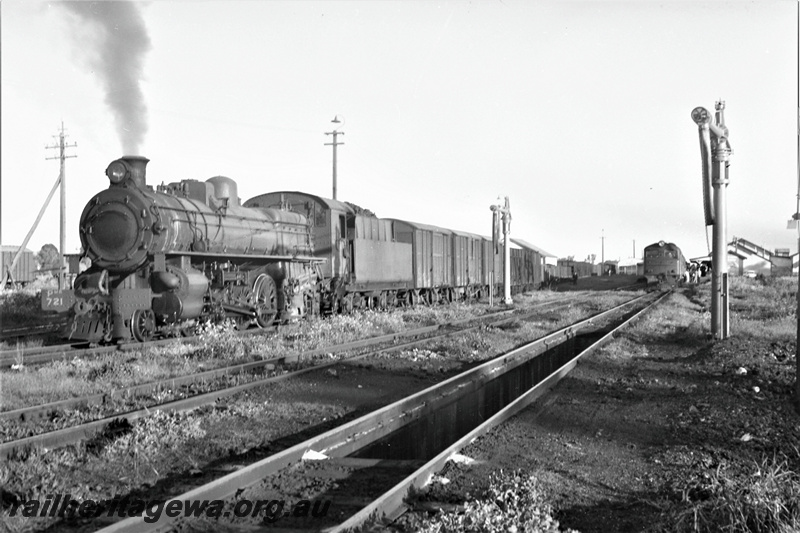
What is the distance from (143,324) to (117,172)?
10.3 feet

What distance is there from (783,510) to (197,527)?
3.76 m

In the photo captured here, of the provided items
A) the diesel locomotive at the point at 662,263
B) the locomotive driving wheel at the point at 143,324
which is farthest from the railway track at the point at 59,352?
the diesel locomotive at the point at 662,263

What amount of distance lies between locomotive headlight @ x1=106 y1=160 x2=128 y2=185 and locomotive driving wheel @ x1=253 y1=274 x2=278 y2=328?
13.1 ft

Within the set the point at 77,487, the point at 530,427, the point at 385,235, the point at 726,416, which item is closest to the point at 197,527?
the point at 77,487

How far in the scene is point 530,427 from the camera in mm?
7316

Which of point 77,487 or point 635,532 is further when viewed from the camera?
point 77,487

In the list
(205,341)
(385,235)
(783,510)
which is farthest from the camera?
(385,235)

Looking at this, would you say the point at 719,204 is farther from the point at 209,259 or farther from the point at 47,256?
the point at 47,256

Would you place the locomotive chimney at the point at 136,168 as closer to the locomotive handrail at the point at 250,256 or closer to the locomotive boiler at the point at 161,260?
the locomotive boiler at the point at 161,260

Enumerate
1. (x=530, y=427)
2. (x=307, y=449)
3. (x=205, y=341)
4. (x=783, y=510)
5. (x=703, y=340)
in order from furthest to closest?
(x=703, y=340), (x=205, y=341), (x=530, y=427), (x=307, y=449), (x=783, y=510)

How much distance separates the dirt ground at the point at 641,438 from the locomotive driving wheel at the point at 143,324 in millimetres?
7987

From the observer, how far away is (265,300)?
16312 mm

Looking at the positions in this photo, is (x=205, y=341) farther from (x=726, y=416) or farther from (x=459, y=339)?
(x=726, y=416)

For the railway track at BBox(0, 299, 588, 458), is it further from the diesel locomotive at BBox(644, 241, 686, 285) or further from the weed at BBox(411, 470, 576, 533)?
the diesel locomotive at BBox(644, 241, 686, 285)
